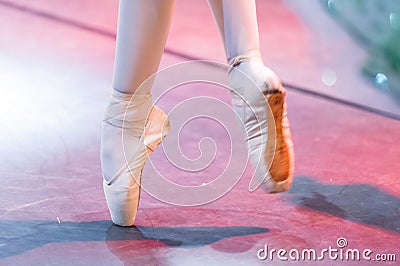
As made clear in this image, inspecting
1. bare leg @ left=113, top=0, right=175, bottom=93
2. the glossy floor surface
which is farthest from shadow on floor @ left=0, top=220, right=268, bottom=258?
bare leg @ left=113, top=0, right=175, bottom=93

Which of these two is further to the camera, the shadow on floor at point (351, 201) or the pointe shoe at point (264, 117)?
the shadow on floor at point (351, 201)

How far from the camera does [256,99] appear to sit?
3.81ft

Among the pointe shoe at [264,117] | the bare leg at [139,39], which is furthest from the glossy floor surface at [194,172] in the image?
the bare leg at [139,39]

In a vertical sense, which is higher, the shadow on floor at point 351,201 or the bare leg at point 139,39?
the bare leg at point 139,39

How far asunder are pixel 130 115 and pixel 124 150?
5 cm

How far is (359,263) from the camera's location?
1.14 m

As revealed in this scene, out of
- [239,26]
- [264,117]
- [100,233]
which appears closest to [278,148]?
[264,117]

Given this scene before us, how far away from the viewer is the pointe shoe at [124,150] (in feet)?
4.12

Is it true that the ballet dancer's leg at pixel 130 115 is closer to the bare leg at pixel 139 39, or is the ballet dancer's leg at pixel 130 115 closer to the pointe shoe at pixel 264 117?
the bare leg at pixel 139 39

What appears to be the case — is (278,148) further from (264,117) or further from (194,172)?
(194,172)

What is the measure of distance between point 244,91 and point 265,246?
229 millimetres

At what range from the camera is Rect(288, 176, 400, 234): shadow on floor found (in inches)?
51.8

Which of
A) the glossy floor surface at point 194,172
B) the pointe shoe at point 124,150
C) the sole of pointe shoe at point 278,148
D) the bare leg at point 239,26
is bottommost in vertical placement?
the glossy floor surface at point 194,172

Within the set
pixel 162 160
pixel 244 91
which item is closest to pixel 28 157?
pixel 162 160
